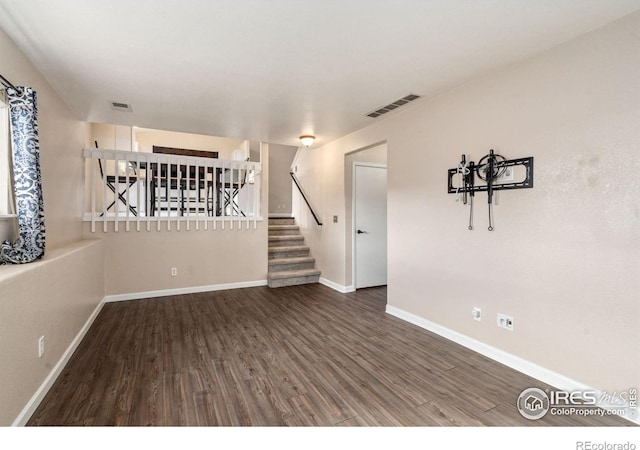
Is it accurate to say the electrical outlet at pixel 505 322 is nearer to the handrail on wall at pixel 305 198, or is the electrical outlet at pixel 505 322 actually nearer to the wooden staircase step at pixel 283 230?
the handrail on wall at pixel 305 198

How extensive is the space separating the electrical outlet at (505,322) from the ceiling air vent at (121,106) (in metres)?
4.24

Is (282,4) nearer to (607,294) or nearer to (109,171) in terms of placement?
(607,294)

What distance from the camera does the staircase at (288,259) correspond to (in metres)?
5.33

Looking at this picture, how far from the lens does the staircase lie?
533 cm

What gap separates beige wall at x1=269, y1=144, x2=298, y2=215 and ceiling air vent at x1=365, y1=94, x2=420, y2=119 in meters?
4.45

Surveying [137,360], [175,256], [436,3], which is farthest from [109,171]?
[436,3]

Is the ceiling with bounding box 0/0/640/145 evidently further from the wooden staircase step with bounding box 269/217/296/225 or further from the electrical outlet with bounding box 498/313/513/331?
the wooden staircase step with bounding box 269/217/296/225

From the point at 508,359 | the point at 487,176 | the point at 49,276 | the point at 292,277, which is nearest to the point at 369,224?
the point at 292,277

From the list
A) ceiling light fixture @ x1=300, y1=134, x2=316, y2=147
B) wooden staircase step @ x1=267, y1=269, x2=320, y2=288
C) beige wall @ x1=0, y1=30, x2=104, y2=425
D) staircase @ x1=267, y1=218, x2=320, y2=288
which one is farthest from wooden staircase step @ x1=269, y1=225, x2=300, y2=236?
beige wall @ x1=0, y1=30, x2=104, y2=425

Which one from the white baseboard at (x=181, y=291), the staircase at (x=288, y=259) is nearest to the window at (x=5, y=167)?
the white baseboard at (x=181, y=291)

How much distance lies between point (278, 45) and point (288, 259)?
157 inches

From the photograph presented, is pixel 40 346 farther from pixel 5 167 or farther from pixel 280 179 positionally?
pixel 280 179

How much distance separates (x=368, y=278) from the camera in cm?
513
